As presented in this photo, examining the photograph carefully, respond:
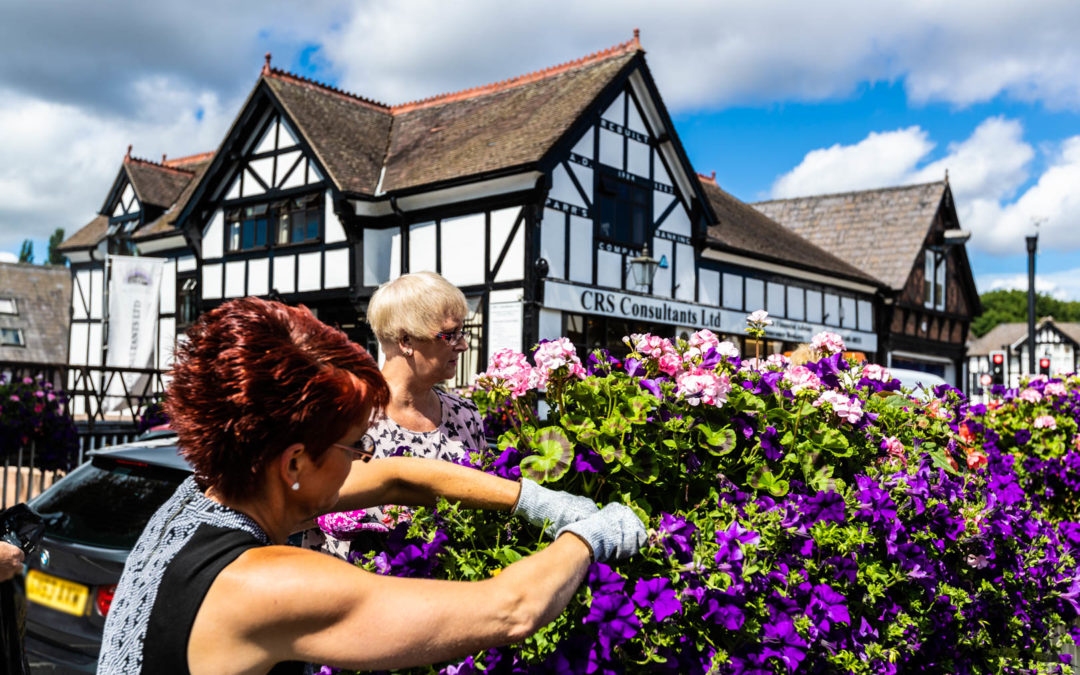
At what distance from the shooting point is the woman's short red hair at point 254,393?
160cm

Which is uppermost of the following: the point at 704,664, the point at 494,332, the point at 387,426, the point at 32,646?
the point at 494,332

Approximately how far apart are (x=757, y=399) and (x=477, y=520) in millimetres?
836

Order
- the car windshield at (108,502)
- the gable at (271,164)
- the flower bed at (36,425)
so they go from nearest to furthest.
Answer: the car windshield at (108,502) < the flower bed at (36,425) < the gable at (271,164)

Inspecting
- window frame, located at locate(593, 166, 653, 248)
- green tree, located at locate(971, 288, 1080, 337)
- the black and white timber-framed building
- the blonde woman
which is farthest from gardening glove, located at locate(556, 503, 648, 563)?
green tree, located at locate(971, 288, 1080, 337)

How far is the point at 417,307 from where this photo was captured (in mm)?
3104

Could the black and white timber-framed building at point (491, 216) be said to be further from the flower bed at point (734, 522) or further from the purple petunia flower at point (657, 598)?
the purple petunia flower at point (657, 598)

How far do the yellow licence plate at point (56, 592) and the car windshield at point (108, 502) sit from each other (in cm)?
22

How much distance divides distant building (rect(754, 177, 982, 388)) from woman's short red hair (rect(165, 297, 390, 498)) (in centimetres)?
2778

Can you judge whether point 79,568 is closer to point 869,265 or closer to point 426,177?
point 426,177

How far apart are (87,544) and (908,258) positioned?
3027 centimetres

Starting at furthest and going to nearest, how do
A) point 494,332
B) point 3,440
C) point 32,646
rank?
point 494,332 → point 3,440 → point 32,646

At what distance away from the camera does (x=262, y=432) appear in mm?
1605

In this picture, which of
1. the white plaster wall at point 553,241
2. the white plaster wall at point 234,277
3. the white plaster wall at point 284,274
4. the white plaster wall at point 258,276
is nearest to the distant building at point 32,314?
the white plaster wall at point 234,277

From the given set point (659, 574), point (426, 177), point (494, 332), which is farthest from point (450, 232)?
point (659, 574)
